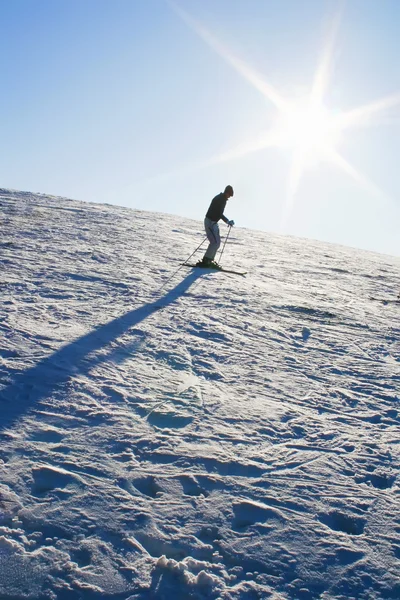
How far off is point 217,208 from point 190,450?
29.4 ft

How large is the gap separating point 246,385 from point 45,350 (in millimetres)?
2374

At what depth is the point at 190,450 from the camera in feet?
12.3

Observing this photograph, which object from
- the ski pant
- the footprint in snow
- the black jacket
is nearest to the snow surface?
the footprint in snow

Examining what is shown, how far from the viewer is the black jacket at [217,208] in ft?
38.9

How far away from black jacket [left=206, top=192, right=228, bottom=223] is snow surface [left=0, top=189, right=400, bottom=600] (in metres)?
4.05

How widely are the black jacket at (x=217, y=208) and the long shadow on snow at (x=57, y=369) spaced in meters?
5.32

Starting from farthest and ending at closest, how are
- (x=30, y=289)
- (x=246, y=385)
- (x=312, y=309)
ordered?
(x=312, y=309) < (x=30, y=289) < (x=246, y=385)

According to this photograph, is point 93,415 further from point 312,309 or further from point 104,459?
point 312,309

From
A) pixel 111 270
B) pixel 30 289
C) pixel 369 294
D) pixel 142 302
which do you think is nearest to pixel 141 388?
→ pixel 142 302

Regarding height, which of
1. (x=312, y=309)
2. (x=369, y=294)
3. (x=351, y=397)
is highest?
(x=369, y=294)

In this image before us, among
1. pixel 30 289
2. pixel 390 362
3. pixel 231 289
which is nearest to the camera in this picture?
pixel 390 362

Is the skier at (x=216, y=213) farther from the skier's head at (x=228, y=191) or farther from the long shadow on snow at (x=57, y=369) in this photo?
the long shadow on snow at (x=57, y=369)

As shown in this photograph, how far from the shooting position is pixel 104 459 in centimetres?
346

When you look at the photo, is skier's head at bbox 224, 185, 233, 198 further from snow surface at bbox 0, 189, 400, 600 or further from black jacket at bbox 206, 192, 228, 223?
snow surface at bbox 0, 189, 400, 600
